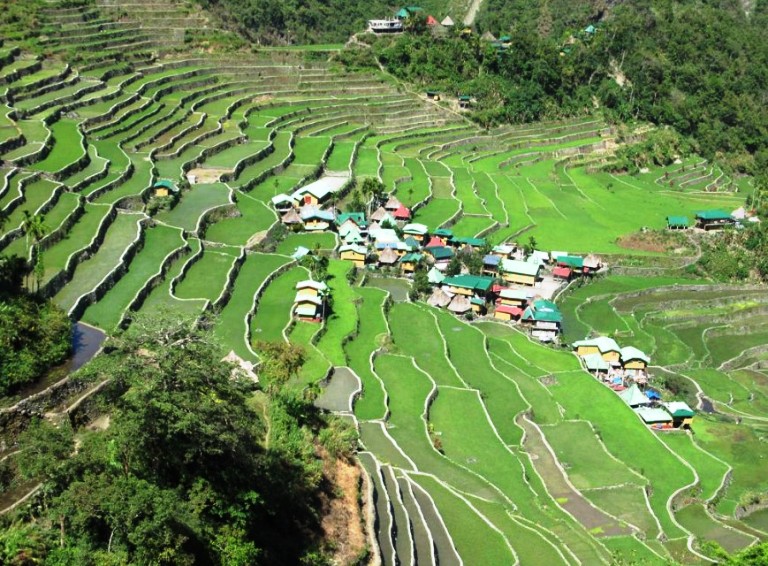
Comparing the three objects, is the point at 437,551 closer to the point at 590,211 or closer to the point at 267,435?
the point at 267,435

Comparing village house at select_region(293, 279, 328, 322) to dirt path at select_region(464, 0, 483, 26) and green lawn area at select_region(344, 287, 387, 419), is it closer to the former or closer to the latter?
green lawn area at select_region(344, 287, 387, 419)

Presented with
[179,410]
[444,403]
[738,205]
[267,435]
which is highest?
[179,410]

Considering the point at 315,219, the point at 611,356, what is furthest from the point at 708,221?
the point at 315,219

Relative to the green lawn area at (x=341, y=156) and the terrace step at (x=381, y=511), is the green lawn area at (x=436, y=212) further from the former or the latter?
the terrace step at (x=381, y=511)

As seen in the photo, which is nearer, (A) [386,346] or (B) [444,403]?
(B) [444,403]

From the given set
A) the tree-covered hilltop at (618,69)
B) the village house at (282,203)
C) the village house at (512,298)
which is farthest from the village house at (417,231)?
the tree-covered hilltop at (618,69)

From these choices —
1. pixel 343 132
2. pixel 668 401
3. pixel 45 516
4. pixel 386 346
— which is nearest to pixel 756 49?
pixel 343 132

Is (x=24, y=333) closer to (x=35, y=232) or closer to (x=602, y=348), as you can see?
(x=35, y=232)
